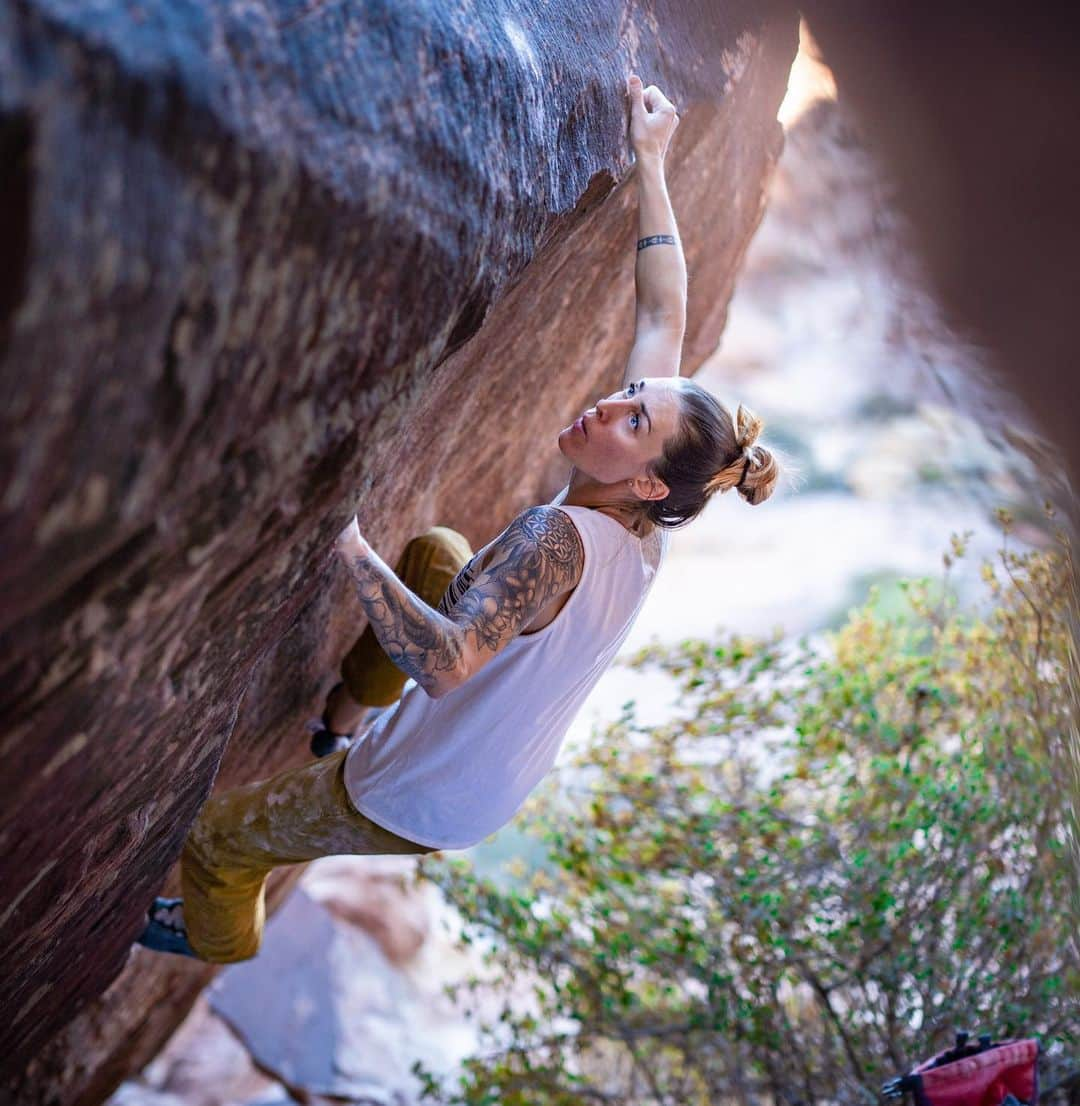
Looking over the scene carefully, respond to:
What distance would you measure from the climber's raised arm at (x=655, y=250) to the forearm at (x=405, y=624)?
0.96 m

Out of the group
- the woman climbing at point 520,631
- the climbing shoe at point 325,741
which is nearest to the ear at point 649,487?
the woman climbing at point 520,631

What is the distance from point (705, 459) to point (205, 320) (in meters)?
1.27

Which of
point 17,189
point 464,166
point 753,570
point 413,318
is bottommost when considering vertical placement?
point 753,570

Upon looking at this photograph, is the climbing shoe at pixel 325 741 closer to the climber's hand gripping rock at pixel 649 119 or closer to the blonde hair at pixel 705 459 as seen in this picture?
the blonde hair at pixel 705 459

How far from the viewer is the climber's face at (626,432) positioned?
98.4 inches

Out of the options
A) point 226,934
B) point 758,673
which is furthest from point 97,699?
point 758,673

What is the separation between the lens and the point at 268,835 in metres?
2.79

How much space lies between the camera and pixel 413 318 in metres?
1.90

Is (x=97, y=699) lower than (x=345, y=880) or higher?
higher

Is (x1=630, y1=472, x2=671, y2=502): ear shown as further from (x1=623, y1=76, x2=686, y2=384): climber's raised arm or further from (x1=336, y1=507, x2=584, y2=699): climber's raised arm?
(x1=623, y1=76, x2=686, y2=384): climber's raised arm

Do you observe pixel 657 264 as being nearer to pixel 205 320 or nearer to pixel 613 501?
pixel 613 501

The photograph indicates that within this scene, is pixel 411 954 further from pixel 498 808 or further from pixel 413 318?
pixel 413 318

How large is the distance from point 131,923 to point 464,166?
2.17 m

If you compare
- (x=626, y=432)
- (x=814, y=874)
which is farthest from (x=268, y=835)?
(x=814, y=874)
